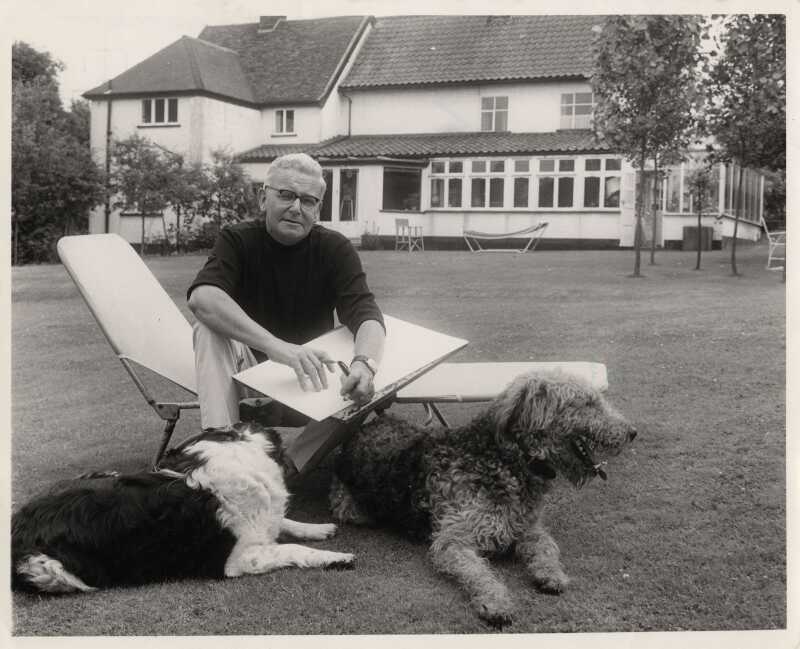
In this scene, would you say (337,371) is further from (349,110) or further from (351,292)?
(349,110)

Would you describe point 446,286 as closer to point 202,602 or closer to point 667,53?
point 667,53

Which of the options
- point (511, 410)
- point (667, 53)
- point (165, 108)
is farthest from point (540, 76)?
point (511, 410)

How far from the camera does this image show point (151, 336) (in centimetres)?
489

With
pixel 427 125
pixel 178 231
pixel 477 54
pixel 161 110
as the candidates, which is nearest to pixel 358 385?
pixel 178 231

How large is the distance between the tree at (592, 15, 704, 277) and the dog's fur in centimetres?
391

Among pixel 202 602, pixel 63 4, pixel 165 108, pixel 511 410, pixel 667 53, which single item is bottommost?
pixel 202 602

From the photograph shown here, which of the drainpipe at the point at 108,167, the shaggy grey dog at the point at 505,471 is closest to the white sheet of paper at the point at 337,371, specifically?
the shaggy grey dog at the point at 505,471

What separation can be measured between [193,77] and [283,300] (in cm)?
1053

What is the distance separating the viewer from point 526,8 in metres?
4.05

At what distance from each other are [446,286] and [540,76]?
992 centimetres

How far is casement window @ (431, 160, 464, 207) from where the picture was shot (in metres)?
18.9

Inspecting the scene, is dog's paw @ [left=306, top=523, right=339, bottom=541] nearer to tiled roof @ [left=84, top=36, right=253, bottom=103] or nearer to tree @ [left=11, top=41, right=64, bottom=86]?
tree @ [left=11, top=41, right=64, bottom=86]

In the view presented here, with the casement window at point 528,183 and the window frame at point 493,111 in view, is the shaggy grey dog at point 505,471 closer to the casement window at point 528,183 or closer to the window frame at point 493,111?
the window frame at point 493,111

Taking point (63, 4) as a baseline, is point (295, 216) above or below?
below
